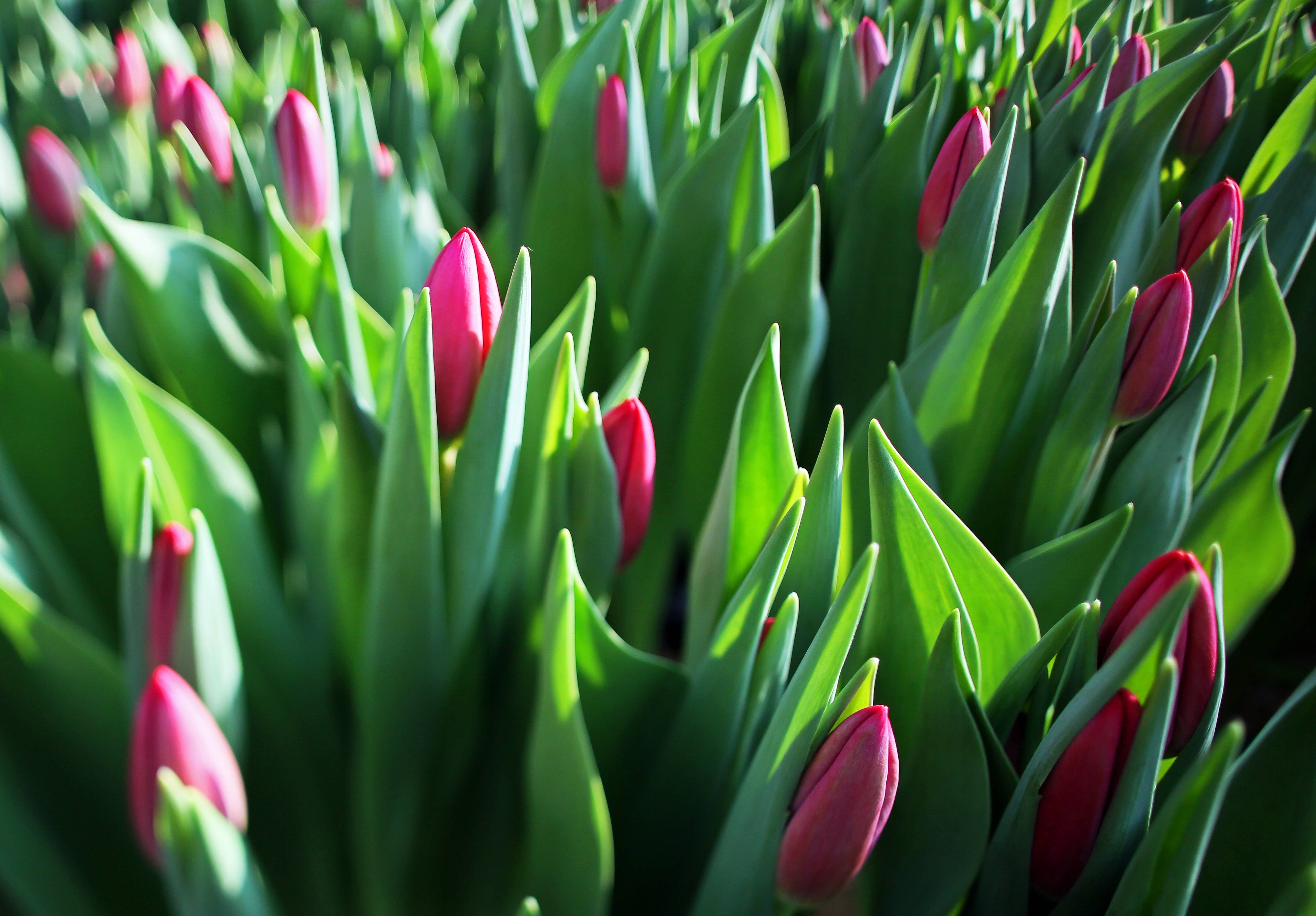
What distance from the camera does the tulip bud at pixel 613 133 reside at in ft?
2.18

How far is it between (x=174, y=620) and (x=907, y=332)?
0.57 m

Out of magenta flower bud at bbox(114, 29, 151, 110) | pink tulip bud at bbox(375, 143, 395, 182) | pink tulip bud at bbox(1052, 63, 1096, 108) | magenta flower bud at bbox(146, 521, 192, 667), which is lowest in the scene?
magenta flower bud at bbox(146, 521, 192, 667)

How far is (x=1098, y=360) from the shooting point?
47 centimetres

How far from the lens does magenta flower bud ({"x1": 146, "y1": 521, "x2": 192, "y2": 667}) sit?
0.36 metres

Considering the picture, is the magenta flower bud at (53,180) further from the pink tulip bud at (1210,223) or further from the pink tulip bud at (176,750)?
the pink tulip bud at (1210,223)

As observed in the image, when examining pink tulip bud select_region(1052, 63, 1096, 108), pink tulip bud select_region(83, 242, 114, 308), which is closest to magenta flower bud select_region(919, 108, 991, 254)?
pink tulip bud select_region(1052, 63, 1096, 108)

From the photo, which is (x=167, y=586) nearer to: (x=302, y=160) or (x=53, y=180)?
(x=302, y=160)

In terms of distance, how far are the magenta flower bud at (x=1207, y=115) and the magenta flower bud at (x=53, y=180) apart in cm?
91

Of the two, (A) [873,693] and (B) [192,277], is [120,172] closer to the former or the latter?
(B) [192,277]

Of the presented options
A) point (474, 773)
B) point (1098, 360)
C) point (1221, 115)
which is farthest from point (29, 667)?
point (1221, 115)

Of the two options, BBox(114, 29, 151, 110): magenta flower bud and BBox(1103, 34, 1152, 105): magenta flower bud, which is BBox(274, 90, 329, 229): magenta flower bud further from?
BBox(1103, 34, 1152, 105): magenta flower bud

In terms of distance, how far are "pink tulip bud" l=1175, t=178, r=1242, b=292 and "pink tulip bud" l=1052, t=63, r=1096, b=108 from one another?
0.49 ft

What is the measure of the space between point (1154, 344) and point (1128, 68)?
348 mm

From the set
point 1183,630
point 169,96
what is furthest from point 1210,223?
point 169,96
